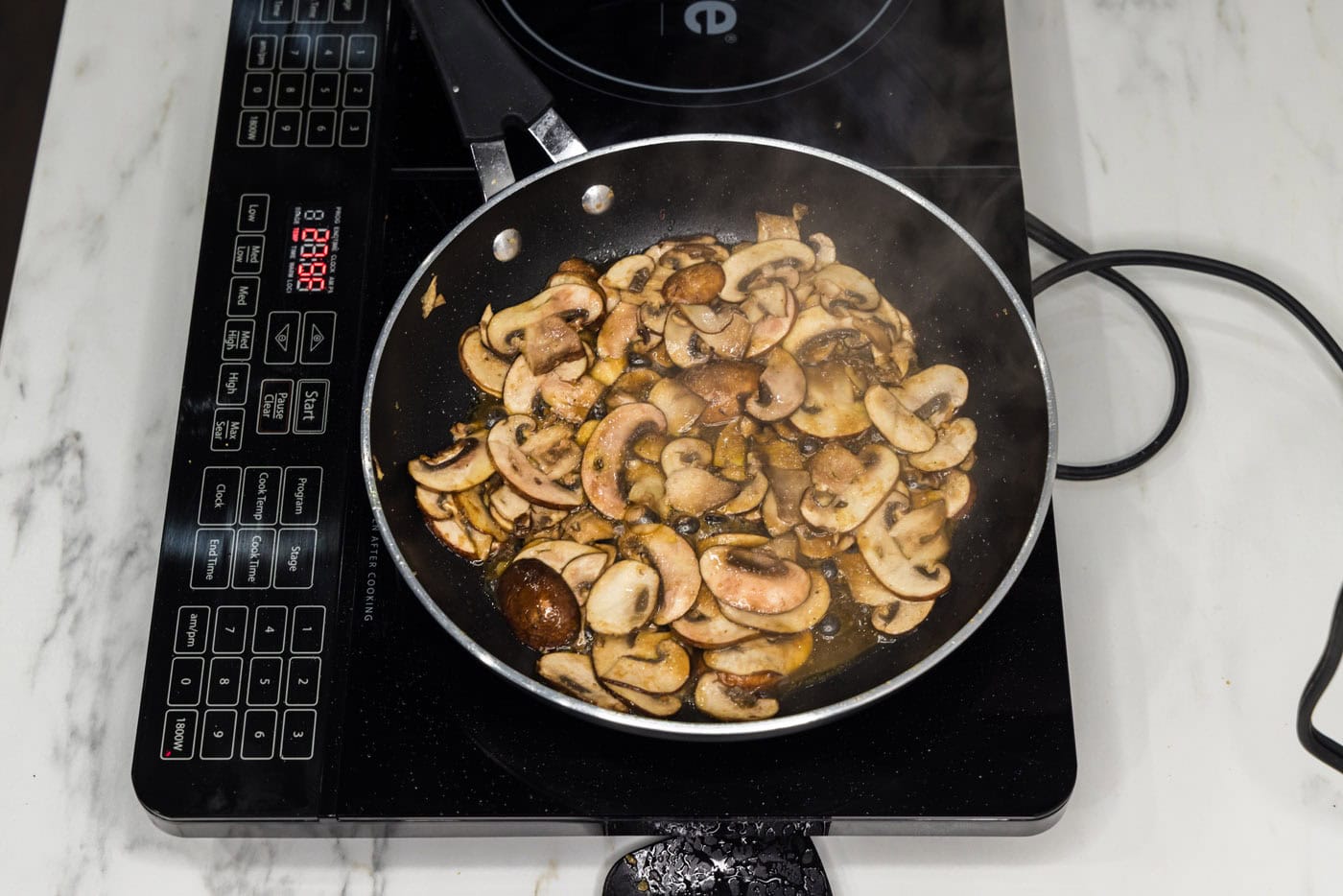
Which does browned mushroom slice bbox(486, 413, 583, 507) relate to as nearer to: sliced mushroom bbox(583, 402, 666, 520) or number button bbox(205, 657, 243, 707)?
sliced mushroom bbox(583, 402, 666, 520)

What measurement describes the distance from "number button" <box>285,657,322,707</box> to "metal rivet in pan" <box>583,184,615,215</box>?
48 cm

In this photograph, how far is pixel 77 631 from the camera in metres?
1.07

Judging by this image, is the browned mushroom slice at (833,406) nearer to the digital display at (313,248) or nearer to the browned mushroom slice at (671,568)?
the browned mushroom slice at (671,568)

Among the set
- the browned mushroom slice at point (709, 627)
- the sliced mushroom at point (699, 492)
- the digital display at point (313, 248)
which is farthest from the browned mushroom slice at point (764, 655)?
the digital display at point (313, 248)

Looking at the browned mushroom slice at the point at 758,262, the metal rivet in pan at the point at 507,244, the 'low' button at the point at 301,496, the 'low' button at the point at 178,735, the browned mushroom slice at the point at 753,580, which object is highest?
the metal rivet in pan at the point at 507,244

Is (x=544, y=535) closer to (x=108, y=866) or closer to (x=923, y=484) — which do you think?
(x=923, y=484)

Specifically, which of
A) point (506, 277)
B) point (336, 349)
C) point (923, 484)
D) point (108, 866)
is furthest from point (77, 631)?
point (923, 484)

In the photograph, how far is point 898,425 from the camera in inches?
41.4

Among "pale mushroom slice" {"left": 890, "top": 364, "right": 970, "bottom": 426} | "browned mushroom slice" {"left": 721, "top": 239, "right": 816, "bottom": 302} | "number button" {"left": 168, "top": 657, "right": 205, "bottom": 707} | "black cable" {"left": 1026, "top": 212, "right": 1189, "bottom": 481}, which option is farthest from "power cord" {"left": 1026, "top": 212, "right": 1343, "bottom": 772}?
"number button" {"left": 168, "top": 657, "right": 205, "bottom": 707}

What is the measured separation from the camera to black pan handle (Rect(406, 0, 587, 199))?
1.10 m

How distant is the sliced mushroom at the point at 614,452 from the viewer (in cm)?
105

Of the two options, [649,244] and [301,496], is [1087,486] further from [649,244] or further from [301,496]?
[301,496]

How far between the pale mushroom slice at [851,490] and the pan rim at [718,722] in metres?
0.13

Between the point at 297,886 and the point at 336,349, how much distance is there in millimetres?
441
